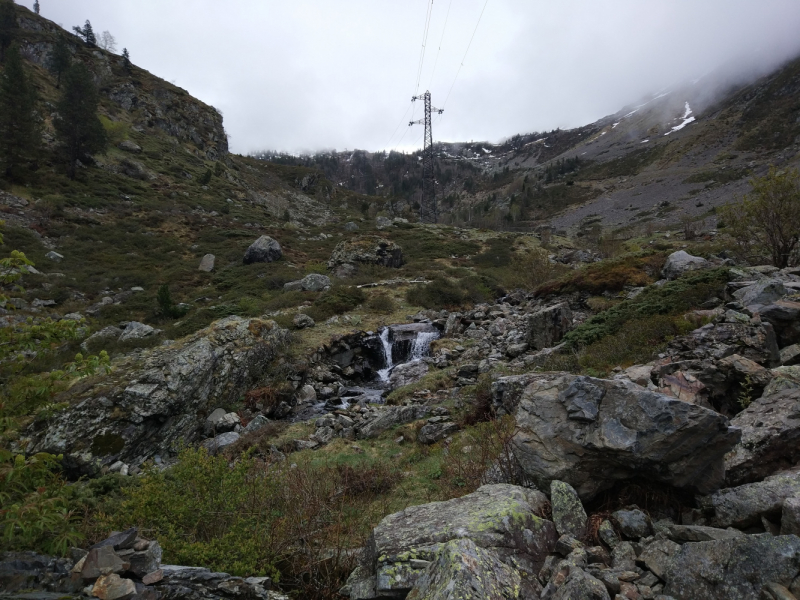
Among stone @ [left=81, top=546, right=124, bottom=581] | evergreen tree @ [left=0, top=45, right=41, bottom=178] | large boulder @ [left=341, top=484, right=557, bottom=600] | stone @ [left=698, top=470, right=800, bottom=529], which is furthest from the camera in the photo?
evergreen tree @ [left=0, top=45, right=41, bottom=178]

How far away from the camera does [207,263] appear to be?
86.3ft

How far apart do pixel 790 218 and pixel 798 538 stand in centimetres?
1434

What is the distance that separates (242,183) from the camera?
57938 millimetres

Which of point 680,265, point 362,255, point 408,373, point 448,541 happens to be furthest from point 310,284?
point 448,541

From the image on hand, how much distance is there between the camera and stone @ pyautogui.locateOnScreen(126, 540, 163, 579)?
2.73 m

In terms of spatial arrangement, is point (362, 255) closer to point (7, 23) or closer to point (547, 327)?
point (547, 327)

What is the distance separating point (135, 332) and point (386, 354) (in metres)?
9.98

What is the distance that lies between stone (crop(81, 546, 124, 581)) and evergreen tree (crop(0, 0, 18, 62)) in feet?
234

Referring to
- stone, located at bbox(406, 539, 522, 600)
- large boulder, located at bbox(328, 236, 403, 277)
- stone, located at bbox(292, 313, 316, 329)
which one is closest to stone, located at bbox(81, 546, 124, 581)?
stone, located at bbox(406, 539, 522, 600)

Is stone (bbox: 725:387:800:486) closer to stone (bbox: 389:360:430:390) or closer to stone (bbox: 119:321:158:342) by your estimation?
stone (bbox: 389:360:430:390)

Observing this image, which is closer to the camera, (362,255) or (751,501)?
(751,501)

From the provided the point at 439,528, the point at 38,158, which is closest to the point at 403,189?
the point at 38,158

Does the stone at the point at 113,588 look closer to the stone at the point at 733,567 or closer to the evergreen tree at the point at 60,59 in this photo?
the stone at the point at 733,567

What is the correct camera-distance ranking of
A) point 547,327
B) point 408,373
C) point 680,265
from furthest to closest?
point 408,373
point 680,265
point 547,327
